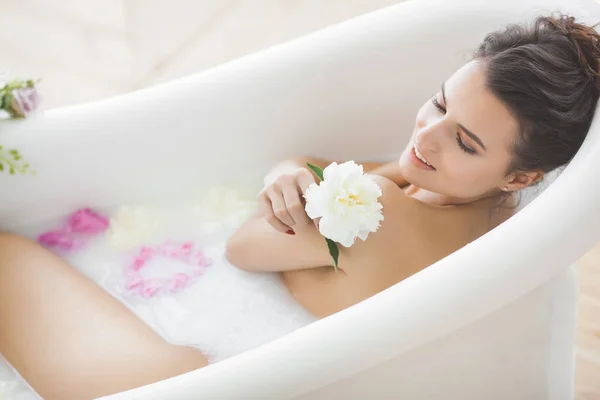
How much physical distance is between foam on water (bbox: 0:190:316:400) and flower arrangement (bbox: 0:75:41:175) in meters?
0.17

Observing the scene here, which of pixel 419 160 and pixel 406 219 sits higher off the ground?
pixel 419 160

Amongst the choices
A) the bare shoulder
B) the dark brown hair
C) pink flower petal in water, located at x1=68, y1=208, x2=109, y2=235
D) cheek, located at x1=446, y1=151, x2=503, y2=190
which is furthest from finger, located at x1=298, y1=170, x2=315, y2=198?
pink flower petal in water, located at x1=68, y1=208, x2=109, y2=235

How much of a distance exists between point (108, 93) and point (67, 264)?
47.9 inches

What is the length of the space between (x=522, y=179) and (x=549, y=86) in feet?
0.57

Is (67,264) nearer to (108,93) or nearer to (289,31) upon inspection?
(108,93)

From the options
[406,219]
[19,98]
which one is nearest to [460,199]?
[406,219]

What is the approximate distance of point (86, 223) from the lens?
1556 mm

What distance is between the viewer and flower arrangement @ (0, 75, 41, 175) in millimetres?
1425

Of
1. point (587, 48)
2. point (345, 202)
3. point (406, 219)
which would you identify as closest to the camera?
point (345, 202)

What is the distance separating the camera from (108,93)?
252cm

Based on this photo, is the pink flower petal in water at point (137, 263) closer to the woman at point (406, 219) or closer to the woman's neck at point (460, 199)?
the woman at point (406, 219)

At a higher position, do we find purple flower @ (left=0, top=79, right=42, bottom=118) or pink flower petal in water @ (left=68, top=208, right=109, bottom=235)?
purple flower @ (left=0, top=79, right=42, bottom=118)

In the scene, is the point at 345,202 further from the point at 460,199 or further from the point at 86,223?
the point at 86,223

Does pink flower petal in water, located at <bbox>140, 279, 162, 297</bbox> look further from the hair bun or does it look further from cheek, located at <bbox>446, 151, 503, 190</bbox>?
the hair bun
